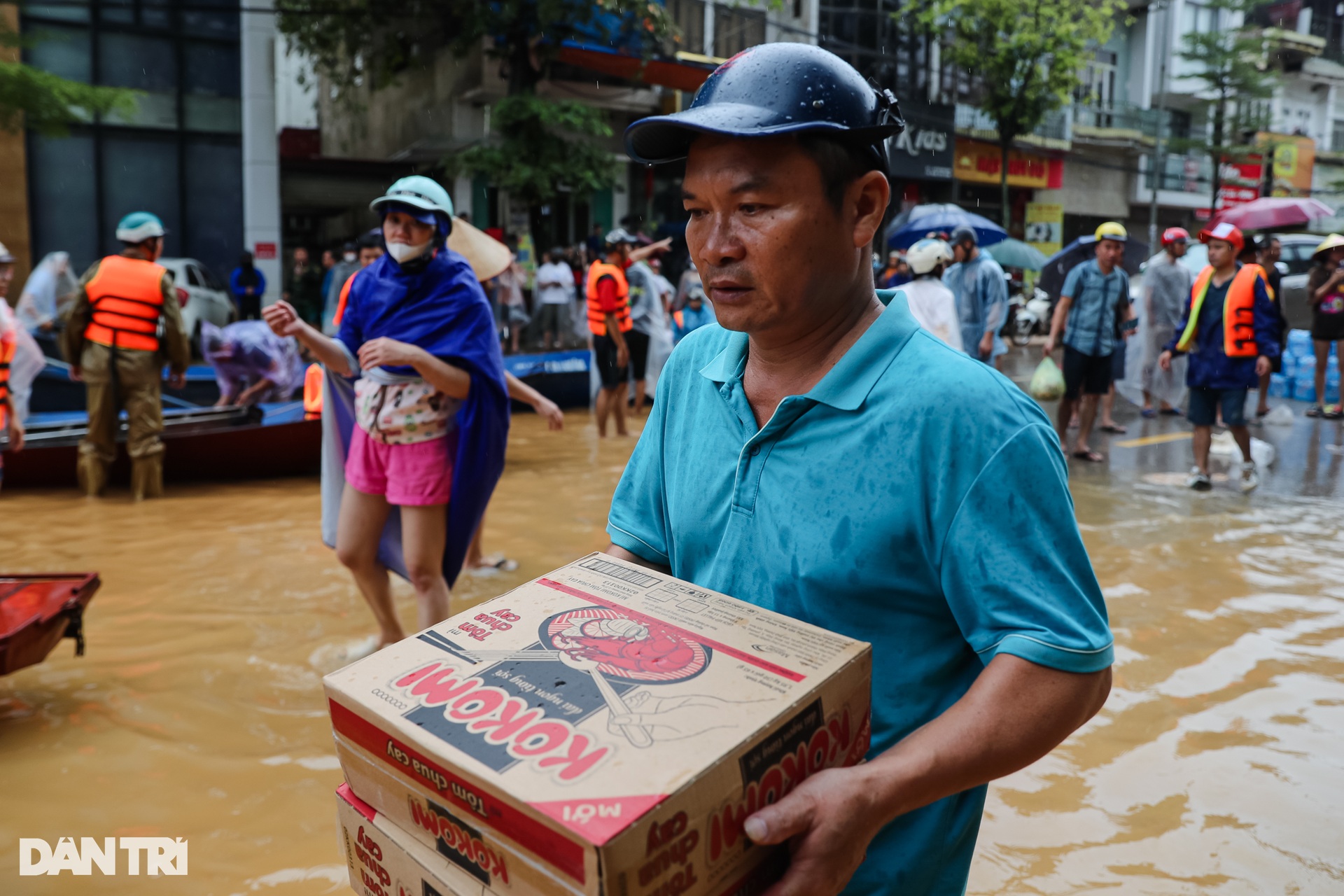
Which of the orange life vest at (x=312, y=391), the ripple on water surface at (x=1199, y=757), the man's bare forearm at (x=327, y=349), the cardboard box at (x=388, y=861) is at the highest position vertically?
the man's bare forearm at (x=327, y=349)

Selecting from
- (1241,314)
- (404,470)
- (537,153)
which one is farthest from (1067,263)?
(404,470)

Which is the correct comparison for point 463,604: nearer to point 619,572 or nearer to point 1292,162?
point 619,572

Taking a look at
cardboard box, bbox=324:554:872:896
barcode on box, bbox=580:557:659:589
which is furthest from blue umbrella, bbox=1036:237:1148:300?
cardboard box, bbox=324:554:872:896

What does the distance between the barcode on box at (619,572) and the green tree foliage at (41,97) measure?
1377 cm

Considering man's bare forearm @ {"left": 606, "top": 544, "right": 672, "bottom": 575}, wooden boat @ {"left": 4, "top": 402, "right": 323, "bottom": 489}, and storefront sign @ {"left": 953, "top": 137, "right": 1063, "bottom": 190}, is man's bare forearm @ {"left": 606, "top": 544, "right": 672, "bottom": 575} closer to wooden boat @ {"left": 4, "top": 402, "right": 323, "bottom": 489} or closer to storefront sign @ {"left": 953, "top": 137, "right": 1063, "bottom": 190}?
wooden boat @ {"left": 4, "top": 402, "right": 323, "bottom": 489}

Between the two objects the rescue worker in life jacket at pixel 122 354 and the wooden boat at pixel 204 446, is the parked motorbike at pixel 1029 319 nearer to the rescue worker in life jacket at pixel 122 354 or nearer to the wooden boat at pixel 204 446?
the wooden boat at pixel 204 446

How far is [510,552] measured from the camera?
616 centimetres

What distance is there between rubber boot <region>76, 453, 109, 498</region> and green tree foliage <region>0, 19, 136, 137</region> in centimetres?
742

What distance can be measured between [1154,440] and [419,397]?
8.27 m

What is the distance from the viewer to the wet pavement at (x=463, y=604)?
3010mm

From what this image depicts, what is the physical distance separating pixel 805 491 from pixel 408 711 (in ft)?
1.81

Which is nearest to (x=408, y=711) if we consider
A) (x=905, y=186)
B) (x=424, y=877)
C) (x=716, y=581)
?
(x=424, y=877)

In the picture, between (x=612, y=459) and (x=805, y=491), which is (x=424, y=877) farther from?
(x=612, y=459)
